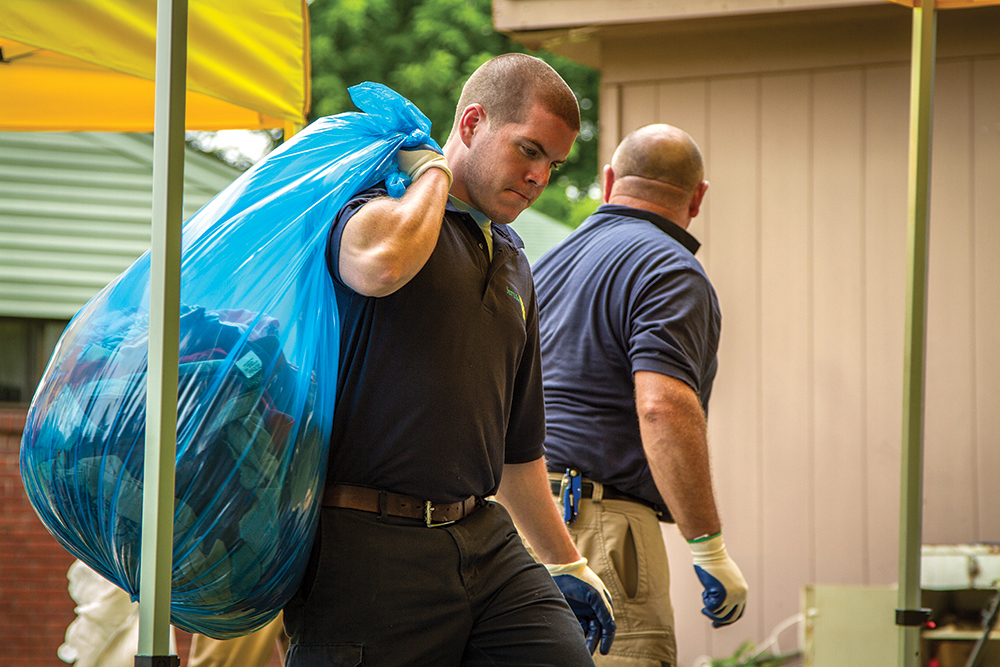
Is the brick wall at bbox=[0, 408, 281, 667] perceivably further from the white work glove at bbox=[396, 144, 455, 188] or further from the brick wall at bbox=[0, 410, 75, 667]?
the white work glove at bbox=[396, 144, 455, 188]

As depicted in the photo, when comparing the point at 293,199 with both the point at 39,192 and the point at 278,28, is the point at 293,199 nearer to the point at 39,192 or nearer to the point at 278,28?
the point at 278,28

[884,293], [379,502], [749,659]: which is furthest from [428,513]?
[884,293]

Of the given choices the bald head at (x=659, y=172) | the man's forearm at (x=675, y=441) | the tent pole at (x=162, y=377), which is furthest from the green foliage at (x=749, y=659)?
the tent pole at (x=162, y=377)

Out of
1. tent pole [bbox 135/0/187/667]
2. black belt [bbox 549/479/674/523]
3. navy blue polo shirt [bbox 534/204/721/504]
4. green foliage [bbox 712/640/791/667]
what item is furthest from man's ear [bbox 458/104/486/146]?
green foliage [bbox 712/640/791/667]

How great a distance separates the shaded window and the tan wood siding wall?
3.84 m

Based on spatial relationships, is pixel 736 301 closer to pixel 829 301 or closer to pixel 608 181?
pixel 829 301

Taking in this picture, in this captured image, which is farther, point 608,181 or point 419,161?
point 608,181

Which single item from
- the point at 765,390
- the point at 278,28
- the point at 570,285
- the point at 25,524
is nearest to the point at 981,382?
the point at 765,390

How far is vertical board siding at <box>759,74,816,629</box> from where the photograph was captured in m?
5.59

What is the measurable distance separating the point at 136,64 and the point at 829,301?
3767 millimetres

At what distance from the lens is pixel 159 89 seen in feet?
5.64

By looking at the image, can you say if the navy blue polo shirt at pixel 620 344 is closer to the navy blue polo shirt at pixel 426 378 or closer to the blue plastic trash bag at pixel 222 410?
the navy blue polo shirt at pixel 426 378

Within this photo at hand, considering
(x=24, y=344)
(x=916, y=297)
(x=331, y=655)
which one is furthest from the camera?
(x=24, y=344)

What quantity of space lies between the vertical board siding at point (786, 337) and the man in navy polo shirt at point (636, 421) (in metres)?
2.54
